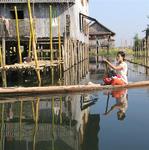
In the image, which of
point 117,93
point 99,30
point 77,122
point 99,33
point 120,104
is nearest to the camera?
point 77,122

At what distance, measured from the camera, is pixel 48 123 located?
11.6 m

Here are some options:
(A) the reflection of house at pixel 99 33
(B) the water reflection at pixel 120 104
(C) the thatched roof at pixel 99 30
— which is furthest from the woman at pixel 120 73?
(C) the thatched roof at pixel 99 30

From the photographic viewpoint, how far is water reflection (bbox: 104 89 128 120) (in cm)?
1236

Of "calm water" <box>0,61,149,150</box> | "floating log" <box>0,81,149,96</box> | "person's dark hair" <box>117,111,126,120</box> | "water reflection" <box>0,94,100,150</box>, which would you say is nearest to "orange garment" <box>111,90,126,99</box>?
"calm water" <box>0,61,149,150</box>

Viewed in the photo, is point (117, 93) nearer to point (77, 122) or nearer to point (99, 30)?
point (77, 122)

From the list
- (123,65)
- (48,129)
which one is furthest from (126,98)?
(48,129)

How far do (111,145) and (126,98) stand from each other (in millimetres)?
6350

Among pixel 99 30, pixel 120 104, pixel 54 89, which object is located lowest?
pixel 120 104

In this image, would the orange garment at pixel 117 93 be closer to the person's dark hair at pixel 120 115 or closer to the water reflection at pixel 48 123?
the water reflection at pixel 48 123

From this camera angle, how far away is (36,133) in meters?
10.3

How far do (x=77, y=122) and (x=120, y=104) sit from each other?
294 centimetres

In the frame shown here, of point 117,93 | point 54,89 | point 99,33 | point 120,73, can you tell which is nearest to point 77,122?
point 54,89

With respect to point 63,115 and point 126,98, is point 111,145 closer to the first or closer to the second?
point 63,115

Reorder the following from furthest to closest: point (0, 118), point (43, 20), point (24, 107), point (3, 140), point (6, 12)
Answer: point (6, 12) < point (43, 20) < point (24, 107) < point (0, 118) < point (3, 140)
